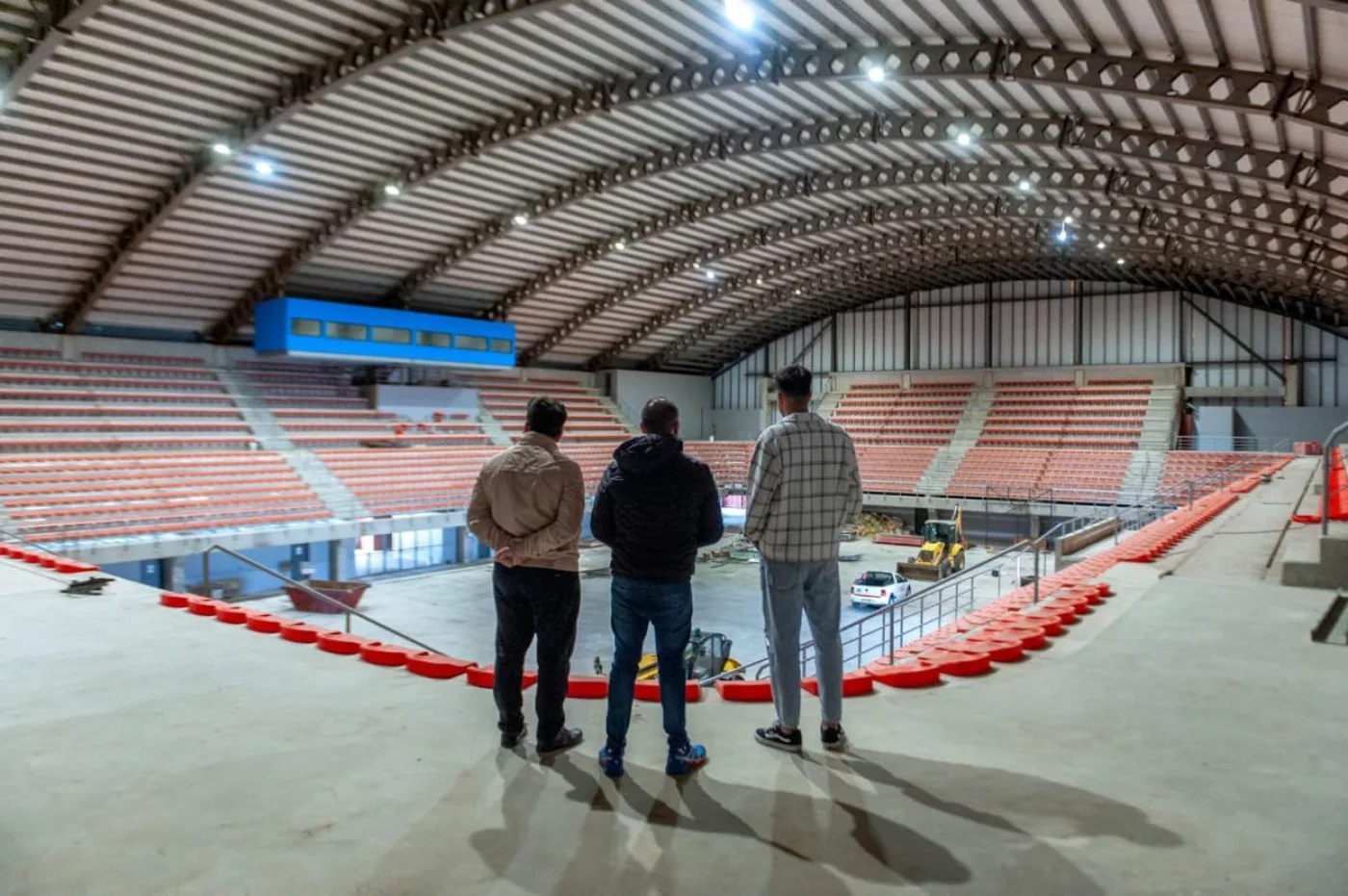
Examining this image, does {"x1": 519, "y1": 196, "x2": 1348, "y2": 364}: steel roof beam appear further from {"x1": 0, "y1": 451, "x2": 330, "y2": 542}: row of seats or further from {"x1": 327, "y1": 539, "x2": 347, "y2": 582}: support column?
{"x1": 0, "y1": 451, "x2": 330, "y2": 542}: row of seats

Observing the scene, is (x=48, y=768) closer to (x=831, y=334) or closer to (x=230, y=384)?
(x=230, y=384)

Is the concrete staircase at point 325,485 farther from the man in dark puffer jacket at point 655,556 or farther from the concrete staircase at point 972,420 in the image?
the concrete staircase at point 972,420

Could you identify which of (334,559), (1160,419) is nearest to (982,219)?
(1160,419)

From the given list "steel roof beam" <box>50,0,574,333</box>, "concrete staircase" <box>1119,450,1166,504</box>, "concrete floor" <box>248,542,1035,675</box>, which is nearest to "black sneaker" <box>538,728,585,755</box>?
"concrete floor" <box>248,542,1035,675</box>

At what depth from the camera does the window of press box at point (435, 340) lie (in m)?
28.7

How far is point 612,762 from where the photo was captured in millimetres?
3730

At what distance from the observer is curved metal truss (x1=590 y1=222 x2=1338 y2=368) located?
2455 cm

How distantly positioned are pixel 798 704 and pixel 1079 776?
1.23 m

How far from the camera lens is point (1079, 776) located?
3.67 meters

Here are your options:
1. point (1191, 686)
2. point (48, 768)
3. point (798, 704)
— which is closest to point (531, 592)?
point (798, 704)

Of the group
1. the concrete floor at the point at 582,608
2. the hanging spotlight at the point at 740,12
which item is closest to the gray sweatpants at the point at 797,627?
the concrete floor at the point at 582,608

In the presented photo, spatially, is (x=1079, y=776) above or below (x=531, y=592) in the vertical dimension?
below

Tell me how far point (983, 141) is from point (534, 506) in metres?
17.4

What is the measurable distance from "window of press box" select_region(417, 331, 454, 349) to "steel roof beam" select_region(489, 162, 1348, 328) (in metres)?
3.28
